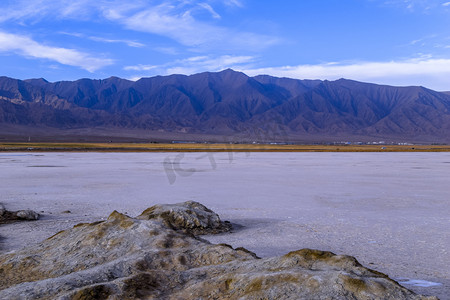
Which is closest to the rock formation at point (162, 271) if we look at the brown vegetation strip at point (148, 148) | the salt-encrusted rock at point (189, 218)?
the salt-encrusted rock at point (189, 218)

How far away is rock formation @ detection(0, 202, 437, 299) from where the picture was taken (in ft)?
11.1

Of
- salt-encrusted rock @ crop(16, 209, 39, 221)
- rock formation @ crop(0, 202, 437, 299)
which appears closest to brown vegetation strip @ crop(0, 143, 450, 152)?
salt-encrusted rock @ crop(16, 209, 39, 221)

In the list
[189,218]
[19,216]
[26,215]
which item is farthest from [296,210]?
[19,216]

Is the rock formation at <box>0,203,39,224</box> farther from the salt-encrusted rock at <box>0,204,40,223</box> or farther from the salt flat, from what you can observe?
the salt flat

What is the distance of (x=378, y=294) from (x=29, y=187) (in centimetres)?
1321

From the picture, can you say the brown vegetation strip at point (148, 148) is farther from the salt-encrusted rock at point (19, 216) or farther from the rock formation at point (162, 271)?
the rock formation at point (162, 271)

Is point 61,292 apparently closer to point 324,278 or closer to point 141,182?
point 324,278

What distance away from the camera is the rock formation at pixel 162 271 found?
11.1ft

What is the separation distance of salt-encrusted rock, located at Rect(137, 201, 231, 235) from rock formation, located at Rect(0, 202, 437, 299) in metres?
2.08

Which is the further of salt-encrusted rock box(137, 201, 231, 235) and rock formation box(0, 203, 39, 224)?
rock formation box(0, 203, 39, 224)

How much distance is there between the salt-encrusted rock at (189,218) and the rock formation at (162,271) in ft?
6.83

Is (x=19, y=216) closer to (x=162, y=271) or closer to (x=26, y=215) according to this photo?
(x=26, y=215)

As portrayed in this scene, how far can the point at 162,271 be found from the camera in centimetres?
412

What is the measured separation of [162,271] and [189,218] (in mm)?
3681
